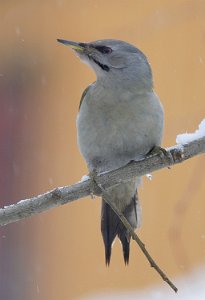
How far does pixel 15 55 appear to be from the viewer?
8.20 meters

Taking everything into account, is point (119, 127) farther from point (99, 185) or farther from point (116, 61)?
point (99, 185)

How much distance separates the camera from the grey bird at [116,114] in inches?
133

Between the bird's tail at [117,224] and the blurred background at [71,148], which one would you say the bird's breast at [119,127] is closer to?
the bird's tail at [117,224]

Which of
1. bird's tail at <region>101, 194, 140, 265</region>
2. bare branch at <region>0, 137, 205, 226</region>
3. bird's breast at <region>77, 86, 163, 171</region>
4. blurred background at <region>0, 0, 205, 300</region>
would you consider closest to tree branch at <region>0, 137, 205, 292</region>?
bare branch at <region>0, 137, 205, 226</region>

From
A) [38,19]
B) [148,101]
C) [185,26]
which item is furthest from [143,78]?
[38,19]

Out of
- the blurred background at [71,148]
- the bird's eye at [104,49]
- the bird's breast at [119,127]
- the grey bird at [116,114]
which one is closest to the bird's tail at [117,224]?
the grey bird at [116,114]

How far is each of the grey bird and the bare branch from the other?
11.8 inches

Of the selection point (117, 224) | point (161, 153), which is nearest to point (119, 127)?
point (161, 153)

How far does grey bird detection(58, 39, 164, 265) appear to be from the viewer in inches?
133

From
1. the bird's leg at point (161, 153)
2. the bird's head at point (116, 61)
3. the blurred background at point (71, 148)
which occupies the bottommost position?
the blurred background at point (71, 148)

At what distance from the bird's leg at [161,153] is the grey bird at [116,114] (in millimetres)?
35

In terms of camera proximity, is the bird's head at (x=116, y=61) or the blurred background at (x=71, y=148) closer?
the bird's head at (x=116, y=61)

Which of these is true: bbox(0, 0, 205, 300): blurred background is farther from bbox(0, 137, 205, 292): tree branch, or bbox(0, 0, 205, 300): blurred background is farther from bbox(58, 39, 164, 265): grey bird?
bbox(0, 137, 205, 292): tree branch

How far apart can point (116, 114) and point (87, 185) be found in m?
0.52
